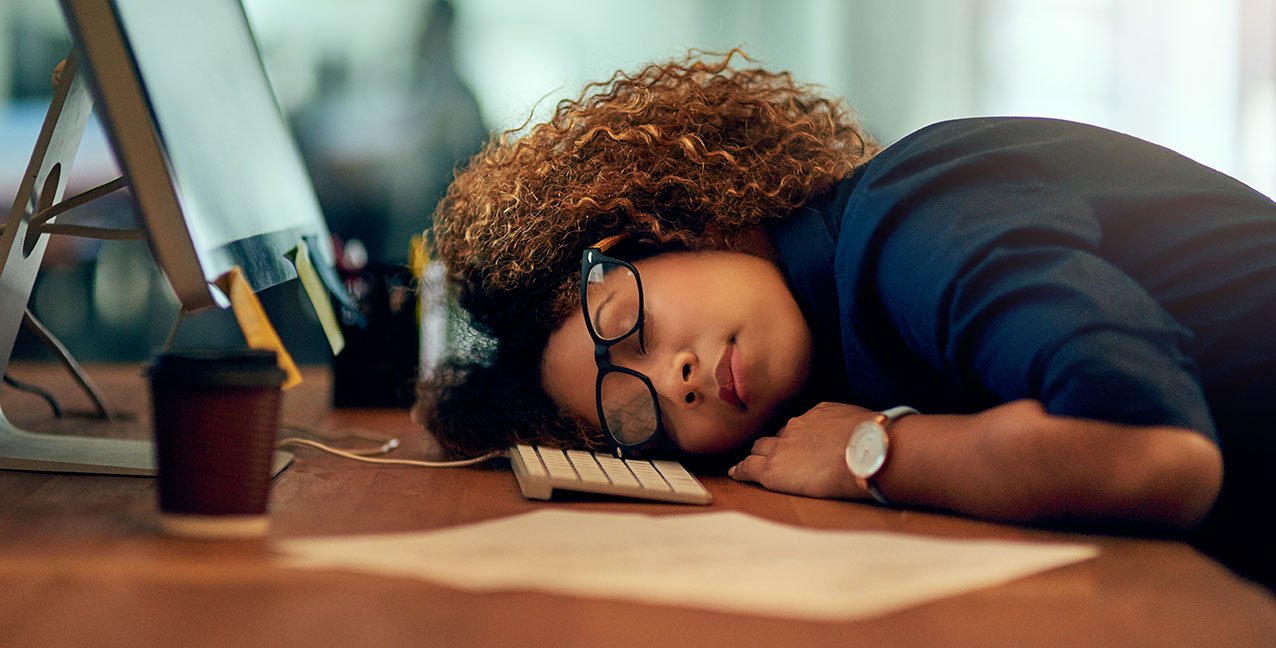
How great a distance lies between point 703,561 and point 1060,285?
0.30 m

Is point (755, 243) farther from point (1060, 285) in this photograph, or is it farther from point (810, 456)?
point (1060, 285)

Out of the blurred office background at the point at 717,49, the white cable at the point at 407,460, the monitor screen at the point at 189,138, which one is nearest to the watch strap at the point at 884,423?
the white cable at the point at 407,460

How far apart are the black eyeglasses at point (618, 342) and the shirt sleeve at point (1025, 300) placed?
232 millimetres

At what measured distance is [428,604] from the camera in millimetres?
423

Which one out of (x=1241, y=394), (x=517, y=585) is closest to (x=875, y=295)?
(x=1241, y=394)

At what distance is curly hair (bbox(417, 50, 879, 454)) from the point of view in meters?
A: 0.94

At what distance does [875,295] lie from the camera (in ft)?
2.52

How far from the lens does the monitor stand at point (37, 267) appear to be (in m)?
0.78

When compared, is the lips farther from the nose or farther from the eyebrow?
the eyebrow

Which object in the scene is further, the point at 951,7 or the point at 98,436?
the point at 951,7

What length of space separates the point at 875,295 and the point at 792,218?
189 mm

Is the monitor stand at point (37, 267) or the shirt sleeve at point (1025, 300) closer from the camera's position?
the shirt sleeve at point (1025, 300)

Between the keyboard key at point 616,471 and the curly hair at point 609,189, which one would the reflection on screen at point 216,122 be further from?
the keyboard key at point 616,471

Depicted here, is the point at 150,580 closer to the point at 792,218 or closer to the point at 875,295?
the point at 875,295
